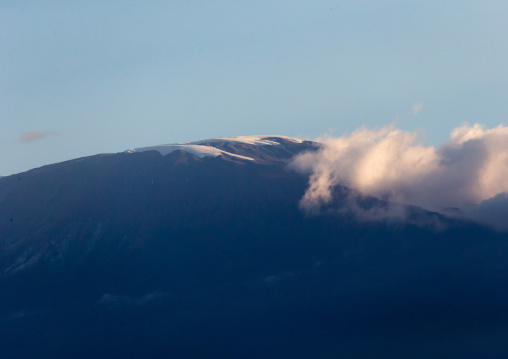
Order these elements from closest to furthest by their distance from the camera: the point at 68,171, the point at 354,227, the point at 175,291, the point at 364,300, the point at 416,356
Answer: the point at 416,356 → the point at 364,300 → the point at 175,291 → the point at 354,227 → the point at 68,171

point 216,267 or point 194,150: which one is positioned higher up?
point 194,150

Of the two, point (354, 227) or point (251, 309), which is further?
point (354, 227)

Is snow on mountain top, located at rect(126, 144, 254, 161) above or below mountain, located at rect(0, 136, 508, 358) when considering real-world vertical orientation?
above

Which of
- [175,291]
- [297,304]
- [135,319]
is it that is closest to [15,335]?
[135,319]

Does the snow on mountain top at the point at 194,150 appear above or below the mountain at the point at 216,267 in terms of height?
above

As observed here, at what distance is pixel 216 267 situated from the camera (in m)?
163

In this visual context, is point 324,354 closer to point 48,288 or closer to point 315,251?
point 315,251

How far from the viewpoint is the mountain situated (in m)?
143

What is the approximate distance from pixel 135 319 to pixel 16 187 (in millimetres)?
61218

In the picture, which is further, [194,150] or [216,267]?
[194,150]

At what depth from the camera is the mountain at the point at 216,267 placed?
143m

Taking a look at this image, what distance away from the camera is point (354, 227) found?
6673 inches

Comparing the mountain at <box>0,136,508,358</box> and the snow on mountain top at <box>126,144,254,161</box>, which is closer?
the mountain at <box>0,136,508,358</box>

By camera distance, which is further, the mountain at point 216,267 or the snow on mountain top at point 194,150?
the snow on mountain top at point 194,150
